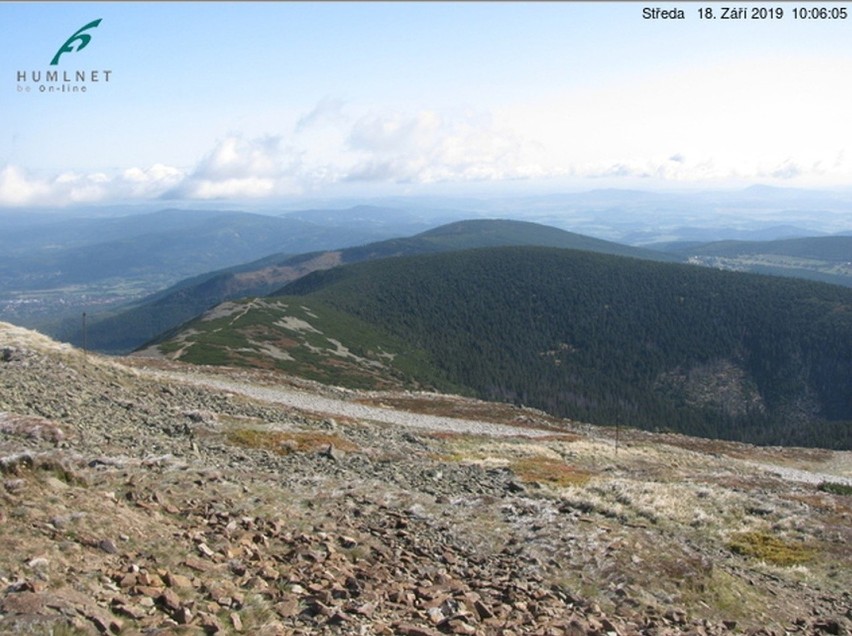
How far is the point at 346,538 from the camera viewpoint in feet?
51.8

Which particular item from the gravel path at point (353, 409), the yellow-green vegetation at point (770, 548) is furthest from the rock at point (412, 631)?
the gravel path at point (353, 409)

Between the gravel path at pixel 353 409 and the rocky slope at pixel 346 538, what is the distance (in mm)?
22217

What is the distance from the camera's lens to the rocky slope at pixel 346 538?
1161cm

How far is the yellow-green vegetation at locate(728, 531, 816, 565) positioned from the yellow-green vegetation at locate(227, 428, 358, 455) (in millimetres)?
16692

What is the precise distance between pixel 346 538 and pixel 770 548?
50.8 feet

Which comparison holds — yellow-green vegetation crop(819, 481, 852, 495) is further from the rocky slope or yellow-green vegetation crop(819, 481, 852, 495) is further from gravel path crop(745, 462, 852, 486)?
the rocky slope

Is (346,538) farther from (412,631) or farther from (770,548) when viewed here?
(770,548)

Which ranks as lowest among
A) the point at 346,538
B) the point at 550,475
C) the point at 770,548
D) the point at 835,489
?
the point at 835,489

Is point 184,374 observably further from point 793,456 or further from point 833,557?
point 793,456

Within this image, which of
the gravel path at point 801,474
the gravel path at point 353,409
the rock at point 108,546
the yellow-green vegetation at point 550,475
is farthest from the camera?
the gravel path at point 353,409

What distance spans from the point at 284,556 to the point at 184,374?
52.7m


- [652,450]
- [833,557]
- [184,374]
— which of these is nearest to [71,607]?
[833,557]

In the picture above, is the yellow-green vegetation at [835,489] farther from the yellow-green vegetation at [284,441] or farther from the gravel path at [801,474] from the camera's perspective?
the yellow-green vegetation at [284,441]

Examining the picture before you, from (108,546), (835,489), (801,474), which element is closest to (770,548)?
(108,546)
